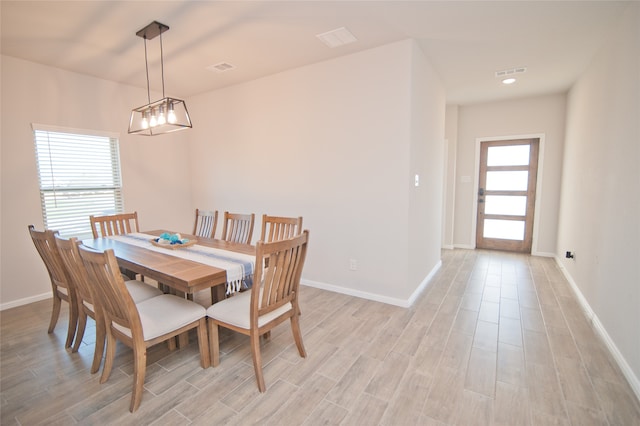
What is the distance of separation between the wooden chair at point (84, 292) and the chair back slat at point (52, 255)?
78 millimetres

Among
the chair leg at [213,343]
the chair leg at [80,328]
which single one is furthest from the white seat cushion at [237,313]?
the chair leg at [80,328]

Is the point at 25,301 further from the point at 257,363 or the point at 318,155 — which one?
the point at 318,155

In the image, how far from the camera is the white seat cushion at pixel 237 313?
196 cm

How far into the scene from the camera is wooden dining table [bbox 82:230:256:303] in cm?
189

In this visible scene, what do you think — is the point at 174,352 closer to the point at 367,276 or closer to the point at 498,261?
the point at 367,276

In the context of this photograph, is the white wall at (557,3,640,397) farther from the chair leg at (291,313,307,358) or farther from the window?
the window

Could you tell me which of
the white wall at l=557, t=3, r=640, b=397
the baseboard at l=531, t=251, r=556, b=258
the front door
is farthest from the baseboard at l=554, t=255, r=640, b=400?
the front door

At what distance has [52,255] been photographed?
89.4 inches

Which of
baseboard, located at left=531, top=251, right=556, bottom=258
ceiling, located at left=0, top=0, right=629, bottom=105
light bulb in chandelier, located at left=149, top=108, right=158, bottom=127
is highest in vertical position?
ceiling, located at left=0, top=0, right=629, bottom=105

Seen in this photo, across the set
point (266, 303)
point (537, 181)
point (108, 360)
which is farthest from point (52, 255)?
point (537, 181)

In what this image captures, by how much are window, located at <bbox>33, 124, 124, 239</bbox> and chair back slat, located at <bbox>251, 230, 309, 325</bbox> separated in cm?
320

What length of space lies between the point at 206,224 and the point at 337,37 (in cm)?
241

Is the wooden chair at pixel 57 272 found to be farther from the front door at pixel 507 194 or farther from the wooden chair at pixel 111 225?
the front door at pixel 507 194

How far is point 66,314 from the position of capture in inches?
121
